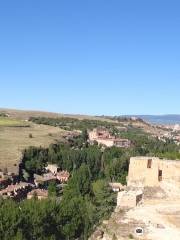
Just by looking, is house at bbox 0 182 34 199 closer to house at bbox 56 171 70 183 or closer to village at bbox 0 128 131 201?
village at bbox 0 128 131 201

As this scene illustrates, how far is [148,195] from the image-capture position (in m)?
32.5

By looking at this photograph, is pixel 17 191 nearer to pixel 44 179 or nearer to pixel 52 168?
pixel 44 179

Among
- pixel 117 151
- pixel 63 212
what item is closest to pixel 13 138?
pixel 117 151

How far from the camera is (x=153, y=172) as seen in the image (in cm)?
3444

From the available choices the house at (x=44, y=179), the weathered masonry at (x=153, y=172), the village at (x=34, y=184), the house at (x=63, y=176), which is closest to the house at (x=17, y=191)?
the village at (x=34, y=184)

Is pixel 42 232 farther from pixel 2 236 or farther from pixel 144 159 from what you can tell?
pixel 144 159

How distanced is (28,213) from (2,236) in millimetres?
3053

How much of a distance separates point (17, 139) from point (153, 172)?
11908 cm

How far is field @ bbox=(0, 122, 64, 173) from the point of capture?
115 metres

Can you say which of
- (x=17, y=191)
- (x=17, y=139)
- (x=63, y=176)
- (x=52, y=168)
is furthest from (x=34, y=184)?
(x=17, y=139)

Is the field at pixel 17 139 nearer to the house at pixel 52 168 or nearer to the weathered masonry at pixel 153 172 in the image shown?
the house at pixel 52 168

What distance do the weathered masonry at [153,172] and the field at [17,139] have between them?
2847 inches

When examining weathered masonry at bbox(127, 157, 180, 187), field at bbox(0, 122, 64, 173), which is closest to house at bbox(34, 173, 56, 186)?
field at bbox(0, 122, 64, 173)

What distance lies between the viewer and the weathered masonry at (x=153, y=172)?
33.7 metres
